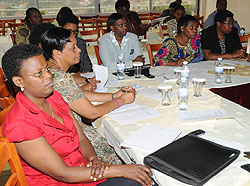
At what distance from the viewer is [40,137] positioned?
1.20m

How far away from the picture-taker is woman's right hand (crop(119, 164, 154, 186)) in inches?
49.8

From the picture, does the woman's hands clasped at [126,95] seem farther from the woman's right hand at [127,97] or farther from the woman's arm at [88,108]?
the woman's arm at [88,108]

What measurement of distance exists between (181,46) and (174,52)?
0.11 metres

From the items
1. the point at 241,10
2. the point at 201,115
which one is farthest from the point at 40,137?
the point at 241,10

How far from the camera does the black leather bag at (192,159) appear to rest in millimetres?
1075

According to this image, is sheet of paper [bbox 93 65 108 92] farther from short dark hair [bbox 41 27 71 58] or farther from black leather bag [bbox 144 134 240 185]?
black leather bag [bbox 144 134 240 185]

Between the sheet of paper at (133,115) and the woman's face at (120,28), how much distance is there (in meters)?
1.55

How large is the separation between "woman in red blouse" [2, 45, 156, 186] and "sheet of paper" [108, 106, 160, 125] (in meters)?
0.35

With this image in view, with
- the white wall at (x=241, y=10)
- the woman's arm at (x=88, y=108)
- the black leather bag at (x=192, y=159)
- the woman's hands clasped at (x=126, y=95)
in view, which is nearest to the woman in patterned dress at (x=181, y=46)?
the woman's hands clasped at (x=126, y=95)

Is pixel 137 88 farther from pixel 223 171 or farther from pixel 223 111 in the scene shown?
pixel 223 171

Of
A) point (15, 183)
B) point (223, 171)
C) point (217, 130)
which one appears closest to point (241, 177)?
point (223, 171)

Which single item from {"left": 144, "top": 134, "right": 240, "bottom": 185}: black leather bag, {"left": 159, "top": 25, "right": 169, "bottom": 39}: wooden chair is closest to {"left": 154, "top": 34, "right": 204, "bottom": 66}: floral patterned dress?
{"left": 159, "top": 25, "right": 169, "bottom": 39}: wooden chair

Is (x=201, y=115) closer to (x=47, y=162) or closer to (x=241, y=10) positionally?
(x=47, y=162)

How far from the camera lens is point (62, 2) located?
811 cm
